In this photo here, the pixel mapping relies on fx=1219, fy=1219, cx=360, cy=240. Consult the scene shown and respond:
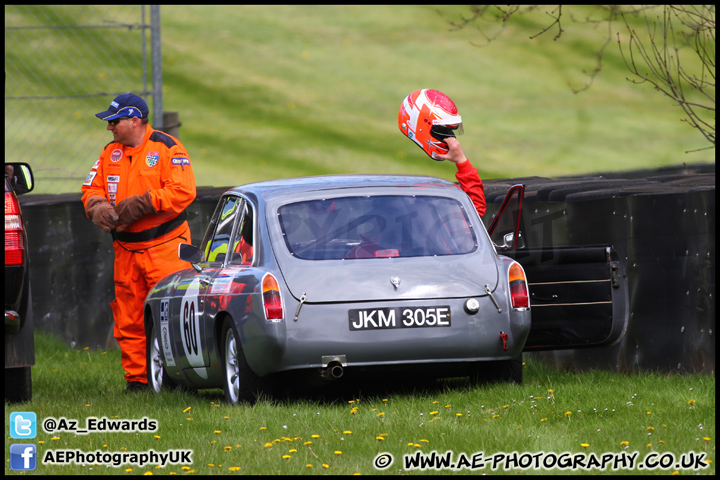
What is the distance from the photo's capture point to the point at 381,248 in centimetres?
753

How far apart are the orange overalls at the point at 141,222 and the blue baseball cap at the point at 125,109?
0.18 metres

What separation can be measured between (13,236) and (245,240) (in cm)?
144

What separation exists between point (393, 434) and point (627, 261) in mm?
2784

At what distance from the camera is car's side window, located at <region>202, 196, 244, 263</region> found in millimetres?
8305

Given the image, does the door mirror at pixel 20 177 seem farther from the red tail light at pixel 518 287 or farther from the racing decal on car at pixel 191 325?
the red tail light at pixel 518 287

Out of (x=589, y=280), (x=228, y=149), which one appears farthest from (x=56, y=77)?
(x=589, y=280)

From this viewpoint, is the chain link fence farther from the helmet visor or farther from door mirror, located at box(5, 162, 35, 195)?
the helmet visor

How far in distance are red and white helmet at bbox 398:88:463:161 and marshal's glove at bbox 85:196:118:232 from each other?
2316mm

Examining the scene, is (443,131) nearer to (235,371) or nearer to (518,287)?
(518,287)

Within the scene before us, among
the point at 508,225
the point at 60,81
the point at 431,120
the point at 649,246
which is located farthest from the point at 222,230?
the point at 60,81

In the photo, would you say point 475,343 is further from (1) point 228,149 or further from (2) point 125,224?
(1) point 228,149

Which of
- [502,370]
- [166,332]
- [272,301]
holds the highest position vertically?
[272,301]

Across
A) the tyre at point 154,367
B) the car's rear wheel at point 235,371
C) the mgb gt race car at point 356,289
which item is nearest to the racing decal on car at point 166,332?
the tyre at point 154,367

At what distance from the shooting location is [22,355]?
759cm
